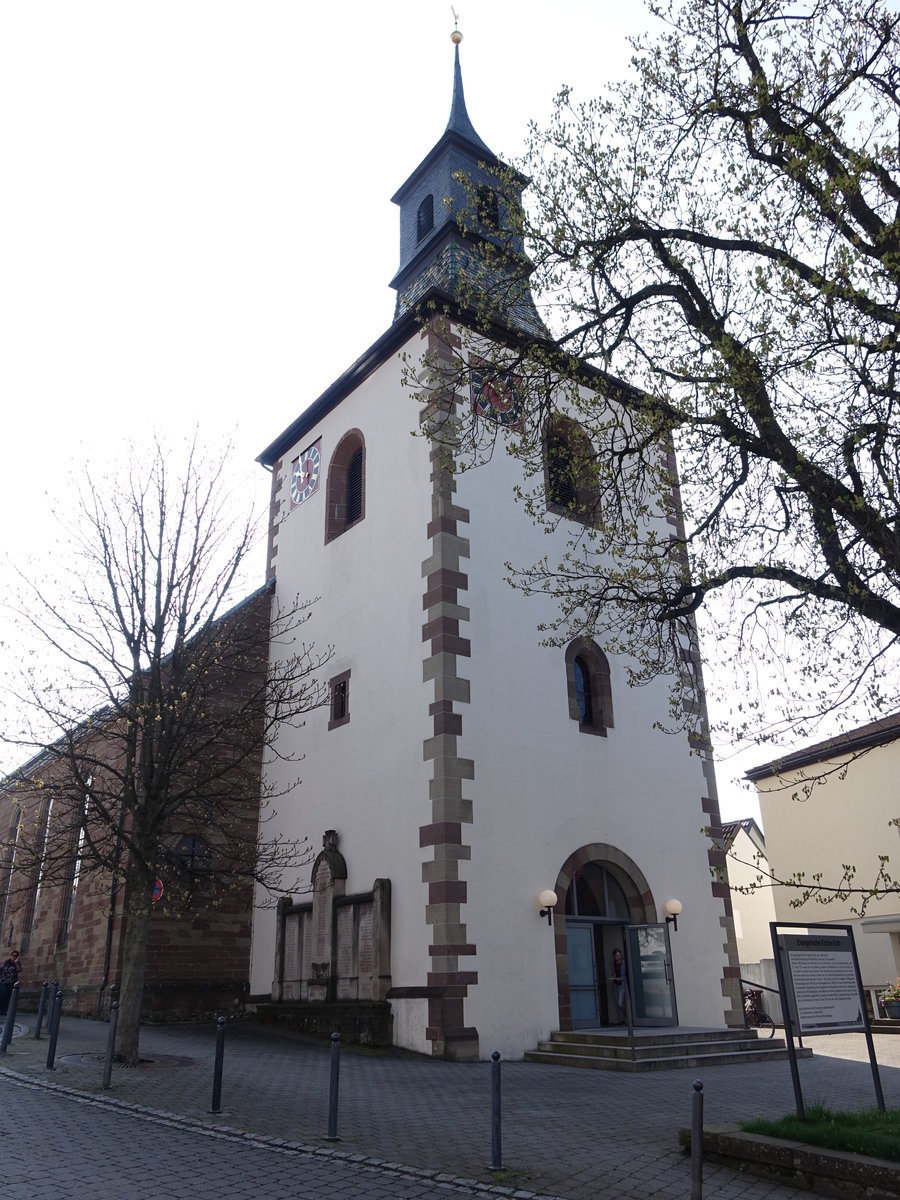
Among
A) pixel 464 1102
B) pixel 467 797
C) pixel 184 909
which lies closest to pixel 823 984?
pixel 464 1102

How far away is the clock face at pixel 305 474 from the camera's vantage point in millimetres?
20344

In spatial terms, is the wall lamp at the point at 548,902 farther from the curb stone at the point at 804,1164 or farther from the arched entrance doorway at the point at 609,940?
the curb stone at the point at 804,1164

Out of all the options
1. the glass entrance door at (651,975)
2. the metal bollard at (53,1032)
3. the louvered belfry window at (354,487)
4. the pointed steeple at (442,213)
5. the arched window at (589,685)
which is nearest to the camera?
the metal bollard at (53,1032)

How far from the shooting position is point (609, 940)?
1527 centimetres

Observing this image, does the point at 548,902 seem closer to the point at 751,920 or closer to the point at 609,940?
the point at 609,940

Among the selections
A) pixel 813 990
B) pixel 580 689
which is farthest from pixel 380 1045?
pixel 813 990

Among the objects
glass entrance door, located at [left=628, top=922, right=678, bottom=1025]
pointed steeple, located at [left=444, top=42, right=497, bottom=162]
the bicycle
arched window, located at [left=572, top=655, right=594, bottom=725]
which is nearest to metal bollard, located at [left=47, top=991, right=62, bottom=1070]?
glass entrance door, located at [left=628, top=922, right=678, bottom=1025]

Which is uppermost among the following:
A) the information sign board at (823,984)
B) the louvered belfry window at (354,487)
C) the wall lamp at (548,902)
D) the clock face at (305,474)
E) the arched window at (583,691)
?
the clock face at (305,474)

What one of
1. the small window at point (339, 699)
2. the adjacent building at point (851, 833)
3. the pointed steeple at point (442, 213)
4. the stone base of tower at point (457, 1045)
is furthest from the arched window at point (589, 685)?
the adjacent building at point (851, 833)

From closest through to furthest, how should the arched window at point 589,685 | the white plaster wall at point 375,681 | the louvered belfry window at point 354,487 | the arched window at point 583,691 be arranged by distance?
1. the white plaster wall at point 375,681
2. the arched window at point 589,685
3. the arched window at point 583,691
4. the louvered belfry window at point 354,487

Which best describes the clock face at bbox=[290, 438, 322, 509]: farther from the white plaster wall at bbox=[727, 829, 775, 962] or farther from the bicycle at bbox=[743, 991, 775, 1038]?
the white plaster wall at bbox=[727, 829, 775, 962]

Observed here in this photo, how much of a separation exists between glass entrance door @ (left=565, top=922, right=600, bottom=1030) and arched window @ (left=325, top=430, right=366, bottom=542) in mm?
8452

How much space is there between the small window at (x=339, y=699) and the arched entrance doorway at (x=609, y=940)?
4700mm

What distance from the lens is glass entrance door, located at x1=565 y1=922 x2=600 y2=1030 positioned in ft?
47.3
